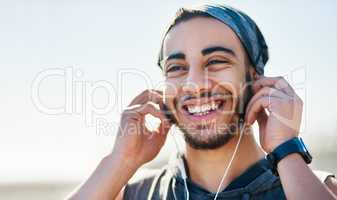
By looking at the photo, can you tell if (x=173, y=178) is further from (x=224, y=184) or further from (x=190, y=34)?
(x=190, y=34)

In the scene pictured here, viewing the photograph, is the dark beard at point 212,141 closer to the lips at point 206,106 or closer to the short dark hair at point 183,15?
the lips at point 206,106

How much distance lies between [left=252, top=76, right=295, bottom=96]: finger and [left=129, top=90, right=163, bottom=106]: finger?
60 centimetres

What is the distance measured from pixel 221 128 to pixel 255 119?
0.20m

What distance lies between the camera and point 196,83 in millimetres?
3594

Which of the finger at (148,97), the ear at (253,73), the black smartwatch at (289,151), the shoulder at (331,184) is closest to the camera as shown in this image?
the black smartwatch at (289,151)

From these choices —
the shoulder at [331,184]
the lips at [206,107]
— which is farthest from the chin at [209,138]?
the shoulder at [331,184]

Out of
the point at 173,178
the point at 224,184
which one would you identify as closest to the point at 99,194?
the point at 173,178

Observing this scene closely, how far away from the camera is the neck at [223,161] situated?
12.0ft

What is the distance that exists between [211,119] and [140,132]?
1.61 ft

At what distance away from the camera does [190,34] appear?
146 inches

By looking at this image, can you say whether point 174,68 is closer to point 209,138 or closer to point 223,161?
point 209,138

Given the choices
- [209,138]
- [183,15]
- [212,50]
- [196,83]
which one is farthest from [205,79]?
[183,15]

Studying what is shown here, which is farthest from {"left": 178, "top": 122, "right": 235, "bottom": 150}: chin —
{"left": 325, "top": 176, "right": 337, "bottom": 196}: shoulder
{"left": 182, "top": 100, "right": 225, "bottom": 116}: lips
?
{"left": 325, "top": 176, "right": 337, "bottom": 196}: shoulder

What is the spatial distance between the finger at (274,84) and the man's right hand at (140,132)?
1.89 feet
